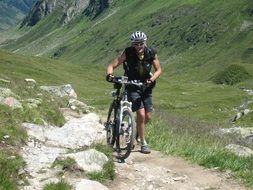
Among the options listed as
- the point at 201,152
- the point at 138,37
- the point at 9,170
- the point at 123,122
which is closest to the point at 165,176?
the point at 123,122

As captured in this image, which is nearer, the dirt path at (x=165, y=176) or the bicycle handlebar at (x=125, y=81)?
the dirt path at (x=165, y=176)

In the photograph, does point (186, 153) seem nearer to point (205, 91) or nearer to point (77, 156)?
point (77, 156)

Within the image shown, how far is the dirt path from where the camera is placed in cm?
1350

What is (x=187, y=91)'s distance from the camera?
137 m

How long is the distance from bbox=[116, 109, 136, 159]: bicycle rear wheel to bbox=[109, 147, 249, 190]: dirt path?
314 mm

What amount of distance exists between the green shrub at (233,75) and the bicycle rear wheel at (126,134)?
14964 centimetres

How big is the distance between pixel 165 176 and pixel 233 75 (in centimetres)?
15684

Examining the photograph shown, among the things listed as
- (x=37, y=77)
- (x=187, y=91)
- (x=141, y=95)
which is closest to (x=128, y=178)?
(x=141, y=95)

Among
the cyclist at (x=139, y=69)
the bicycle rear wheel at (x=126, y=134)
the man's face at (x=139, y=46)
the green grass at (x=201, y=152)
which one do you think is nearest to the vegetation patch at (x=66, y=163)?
the bicycle rear wheel at (x=126, y=134)

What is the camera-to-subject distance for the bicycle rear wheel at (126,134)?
15039 millimetres

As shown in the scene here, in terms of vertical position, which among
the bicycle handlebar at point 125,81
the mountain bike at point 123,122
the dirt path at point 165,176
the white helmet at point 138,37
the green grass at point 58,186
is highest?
the white helmet at point 138,37

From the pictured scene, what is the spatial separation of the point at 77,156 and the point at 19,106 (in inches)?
292

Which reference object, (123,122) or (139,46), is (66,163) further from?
(139,46)

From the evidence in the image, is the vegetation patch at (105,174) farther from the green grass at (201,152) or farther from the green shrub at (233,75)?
the green shrub at (233,75)
